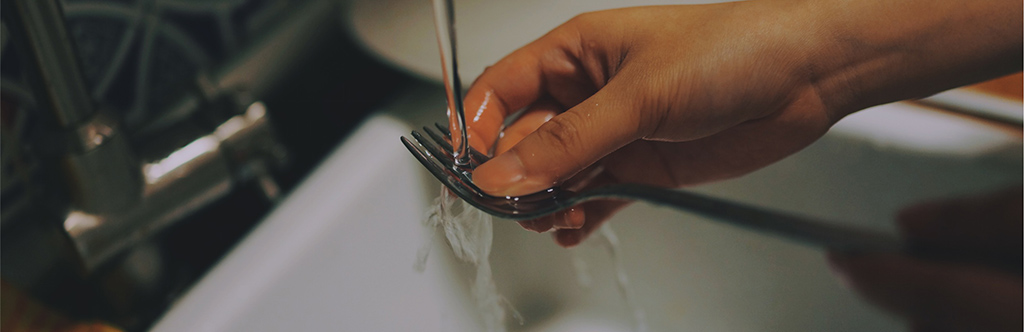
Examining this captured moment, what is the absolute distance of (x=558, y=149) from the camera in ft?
1.04

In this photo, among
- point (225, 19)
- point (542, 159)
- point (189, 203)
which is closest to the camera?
point (542, 159)

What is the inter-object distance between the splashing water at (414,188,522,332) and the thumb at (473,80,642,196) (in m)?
0.04

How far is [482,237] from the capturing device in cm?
38

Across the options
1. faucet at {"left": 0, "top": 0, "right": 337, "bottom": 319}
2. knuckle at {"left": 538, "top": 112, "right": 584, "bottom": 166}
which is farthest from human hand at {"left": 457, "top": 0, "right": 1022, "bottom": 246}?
faucet at {"left": 0, "top": 0, "right": 337, "bottom": 319}

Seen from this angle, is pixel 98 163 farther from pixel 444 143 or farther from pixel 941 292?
pixel 941 292

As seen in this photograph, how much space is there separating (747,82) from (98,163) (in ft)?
1.16

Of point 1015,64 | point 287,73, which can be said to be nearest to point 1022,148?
point 1015,64

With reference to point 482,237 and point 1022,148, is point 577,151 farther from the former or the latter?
point 1022,148

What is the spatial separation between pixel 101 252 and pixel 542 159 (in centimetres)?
27

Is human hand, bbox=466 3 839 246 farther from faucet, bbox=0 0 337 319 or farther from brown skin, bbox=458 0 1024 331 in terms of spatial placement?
faucet, bbox=0 0 337 319

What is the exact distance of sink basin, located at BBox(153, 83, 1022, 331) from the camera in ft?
1.32

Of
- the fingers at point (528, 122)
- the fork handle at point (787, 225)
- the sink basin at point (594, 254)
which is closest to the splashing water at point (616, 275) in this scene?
the sink basin at point (594, 254)

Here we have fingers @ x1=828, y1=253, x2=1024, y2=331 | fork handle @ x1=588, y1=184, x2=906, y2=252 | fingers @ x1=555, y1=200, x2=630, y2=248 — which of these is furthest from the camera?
fingers @ x1=555, y1=200, x2=630, y2=248

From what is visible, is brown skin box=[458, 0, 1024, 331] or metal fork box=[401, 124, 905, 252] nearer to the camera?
metal fork box=[401, 124, 905, 252]
